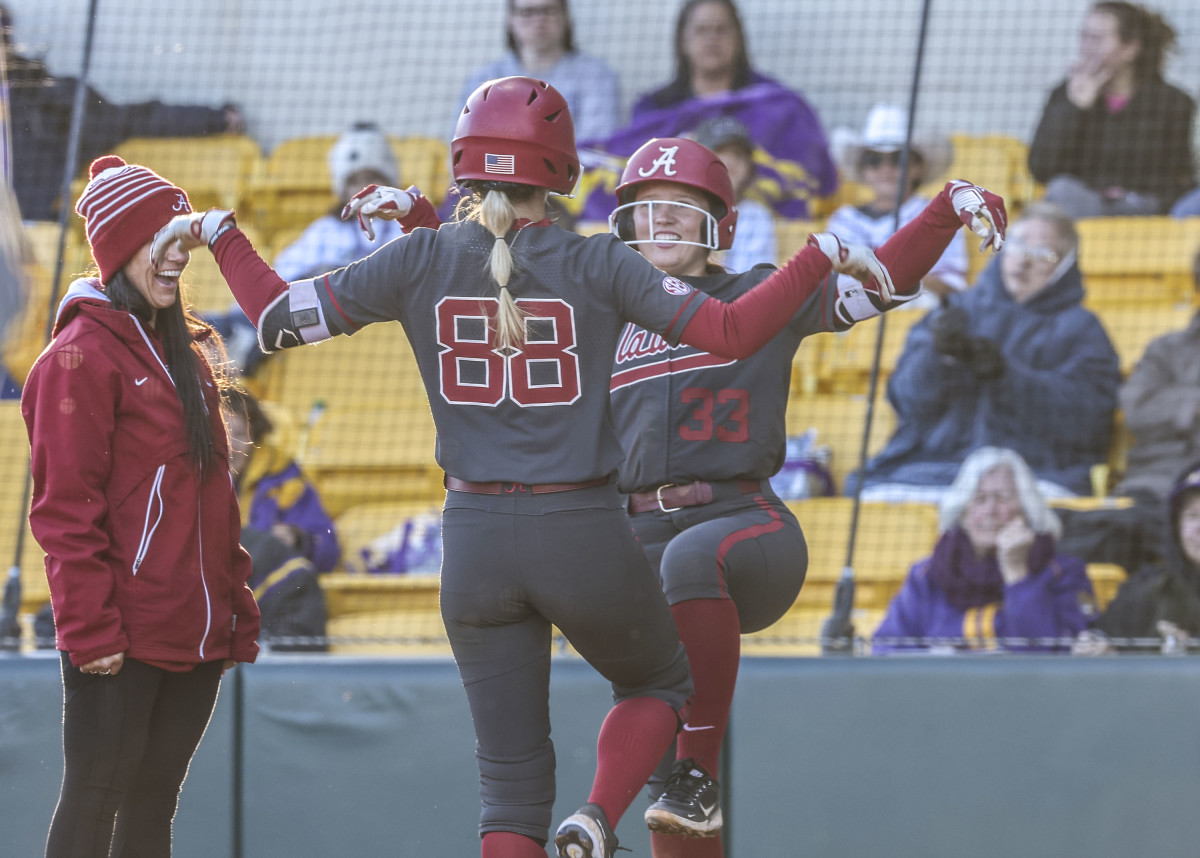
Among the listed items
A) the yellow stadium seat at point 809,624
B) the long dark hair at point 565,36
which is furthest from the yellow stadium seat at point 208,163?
the yellow stadium seat at point 809,624

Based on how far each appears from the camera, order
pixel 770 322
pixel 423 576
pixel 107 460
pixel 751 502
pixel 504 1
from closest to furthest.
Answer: pixel 770 322 → pixel 107 460 → pixel 751 502 → pixel 423 576 → pixel 504 1

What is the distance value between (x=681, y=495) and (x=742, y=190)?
3154mm

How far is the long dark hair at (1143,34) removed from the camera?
6.48 m

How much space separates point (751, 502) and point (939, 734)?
4.15 feet

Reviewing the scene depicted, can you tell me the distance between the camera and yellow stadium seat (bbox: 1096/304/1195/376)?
618 centimetres

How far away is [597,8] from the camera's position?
7727 millimetres

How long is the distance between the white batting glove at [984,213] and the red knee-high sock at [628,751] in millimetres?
1179

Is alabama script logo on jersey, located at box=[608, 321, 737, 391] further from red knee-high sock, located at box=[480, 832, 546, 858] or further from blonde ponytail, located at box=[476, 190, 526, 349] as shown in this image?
red knee-high sock, located at box=[480, 832, 546, 858]

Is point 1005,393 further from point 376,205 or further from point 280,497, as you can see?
point 376,205

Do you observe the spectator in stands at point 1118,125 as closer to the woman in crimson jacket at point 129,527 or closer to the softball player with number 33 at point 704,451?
the softball player with number 33 at point 704,451

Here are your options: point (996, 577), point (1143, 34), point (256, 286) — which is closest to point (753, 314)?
point (256, 286)

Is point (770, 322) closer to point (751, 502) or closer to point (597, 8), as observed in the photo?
point (751, 502)

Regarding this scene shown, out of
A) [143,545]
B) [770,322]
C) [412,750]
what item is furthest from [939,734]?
[143,545]

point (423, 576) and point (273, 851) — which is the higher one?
point (423, 576)
